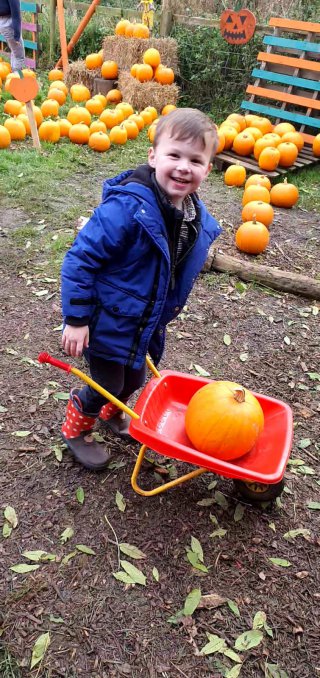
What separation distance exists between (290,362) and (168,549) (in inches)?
70.1

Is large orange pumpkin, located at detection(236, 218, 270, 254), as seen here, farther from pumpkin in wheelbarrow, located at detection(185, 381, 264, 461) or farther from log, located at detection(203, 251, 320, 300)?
pumpkin in wheelbarrow, located at detection(185, 381, 264, 461)

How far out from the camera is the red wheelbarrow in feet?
6.63

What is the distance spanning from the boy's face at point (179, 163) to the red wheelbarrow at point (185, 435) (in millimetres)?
828

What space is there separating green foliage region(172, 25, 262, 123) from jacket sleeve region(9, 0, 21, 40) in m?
3.03

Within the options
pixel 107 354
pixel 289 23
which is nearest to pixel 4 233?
pixel 107 354

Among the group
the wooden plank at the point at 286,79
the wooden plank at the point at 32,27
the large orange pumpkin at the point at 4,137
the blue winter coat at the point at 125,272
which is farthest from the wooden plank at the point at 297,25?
the blue winter coat at the point at 125,272

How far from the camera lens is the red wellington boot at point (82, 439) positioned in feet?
8.52

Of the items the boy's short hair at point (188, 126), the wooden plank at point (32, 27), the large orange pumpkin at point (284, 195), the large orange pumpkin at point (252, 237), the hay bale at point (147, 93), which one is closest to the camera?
the boy's short hair at point (188, 126)

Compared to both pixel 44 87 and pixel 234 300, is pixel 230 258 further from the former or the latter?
pixel 44 87

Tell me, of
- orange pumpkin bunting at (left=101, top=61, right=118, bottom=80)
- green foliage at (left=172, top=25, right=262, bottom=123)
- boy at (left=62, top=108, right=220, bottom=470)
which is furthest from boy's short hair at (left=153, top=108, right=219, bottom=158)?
orange pumpkin bunting at (left=101, top=61, right=118, bottom=80)

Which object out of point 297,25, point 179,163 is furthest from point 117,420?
point 297,25

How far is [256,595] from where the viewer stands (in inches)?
86.6

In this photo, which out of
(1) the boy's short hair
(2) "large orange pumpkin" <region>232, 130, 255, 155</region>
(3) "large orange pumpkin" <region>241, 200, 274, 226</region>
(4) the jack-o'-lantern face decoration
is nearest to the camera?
(1) the boy's short hair

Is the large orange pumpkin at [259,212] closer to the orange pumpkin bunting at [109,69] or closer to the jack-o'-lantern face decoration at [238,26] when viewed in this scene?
the jack-o'-lantern face decoration at [238,26]
